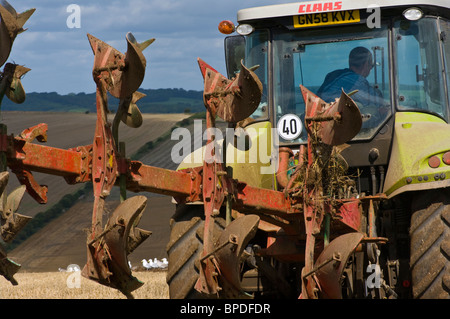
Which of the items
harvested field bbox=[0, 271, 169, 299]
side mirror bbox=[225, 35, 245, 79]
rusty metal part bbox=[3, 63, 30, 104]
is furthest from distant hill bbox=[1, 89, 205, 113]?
rusty metal part bbox=[3, 63, 30, 104]

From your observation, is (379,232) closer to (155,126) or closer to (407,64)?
(407,64)

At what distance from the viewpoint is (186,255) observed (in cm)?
637

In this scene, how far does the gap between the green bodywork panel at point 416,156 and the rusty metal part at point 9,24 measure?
9.63 ft

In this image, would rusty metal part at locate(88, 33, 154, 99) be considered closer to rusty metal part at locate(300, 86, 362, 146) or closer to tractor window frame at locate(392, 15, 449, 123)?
rusty metal part at locate(300, 86, 362, 146)

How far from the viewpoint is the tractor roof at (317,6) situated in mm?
6816

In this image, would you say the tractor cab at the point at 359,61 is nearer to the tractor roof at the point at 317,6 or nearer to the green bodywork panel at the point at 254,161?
the tractor roof at the point at 317,6

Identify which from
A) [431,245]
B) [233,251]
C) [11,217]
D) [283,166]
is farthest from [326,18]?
[11,217]

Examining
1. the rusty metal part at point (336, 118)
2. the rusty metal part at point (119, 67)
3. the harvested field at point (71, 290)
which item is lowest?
the harvested field at point (71, 290)

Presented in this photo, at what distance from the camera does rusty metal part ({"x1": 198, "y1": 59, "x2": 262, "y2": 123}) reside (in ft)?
17.3

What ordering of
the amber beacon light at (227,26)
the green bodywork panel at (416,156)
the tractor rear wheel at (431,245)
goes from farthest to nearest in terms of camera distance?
the amber beacon light at (227,26), the green bodywork panel at (416,156), the tractor rear wheel at (431,245)

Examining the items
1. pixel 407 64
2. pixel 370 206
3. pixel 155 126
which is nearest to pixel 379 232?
pixel 370 206
